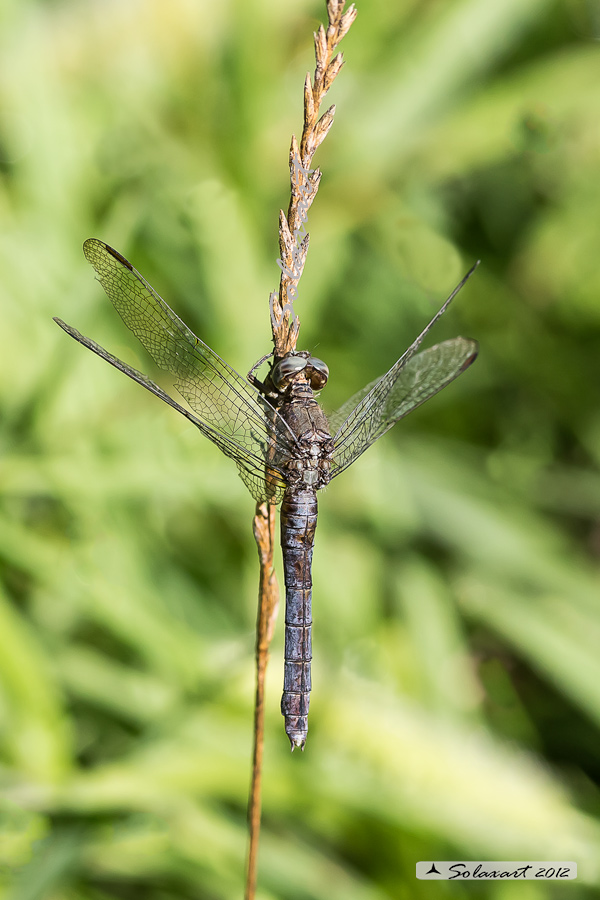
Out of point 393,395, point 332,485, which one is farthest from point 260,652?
point 332,485

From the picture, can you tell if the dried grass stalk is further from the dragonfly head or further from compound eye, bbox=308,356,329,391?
compound eye, bbox=308,356,329,391

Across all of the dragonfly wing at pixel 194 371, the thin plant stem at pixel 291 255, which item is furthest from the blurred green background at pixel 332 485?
the thin plant stem at pixel 291 255

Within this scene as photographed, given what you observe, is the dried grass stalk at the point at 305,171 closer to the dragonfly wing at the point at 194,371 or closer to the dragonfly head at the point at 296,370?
the dragonfly head at the point at 296,370

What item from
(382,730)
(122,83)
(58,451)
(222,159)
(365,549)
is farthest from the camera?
(122,83)

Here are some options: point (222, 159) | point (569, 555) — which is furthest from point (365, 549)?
point (222, 159)

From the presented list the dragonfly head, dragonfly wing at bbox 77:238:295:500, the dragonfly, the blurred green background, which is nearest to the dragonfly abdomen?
the dragonfly

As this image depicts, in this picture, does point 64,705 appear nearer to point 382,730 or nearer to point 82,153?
point 382,730
